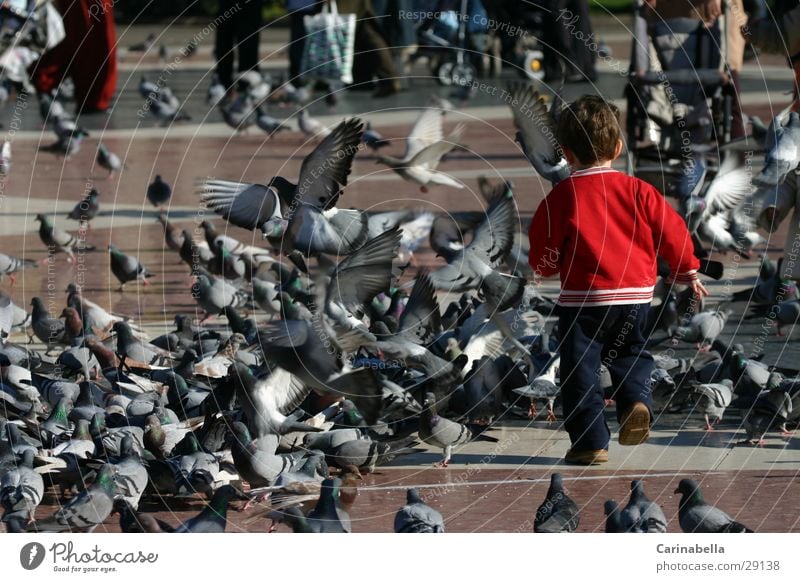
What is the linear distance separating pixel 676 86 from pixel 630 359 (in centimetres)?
623

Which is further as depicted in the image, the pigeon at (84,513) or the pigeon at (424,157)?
the pigeon at (424,157)

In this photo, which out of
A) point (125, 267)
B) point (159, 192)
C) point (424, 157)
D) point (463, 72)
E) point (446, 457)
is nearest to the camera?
point (446, 457)

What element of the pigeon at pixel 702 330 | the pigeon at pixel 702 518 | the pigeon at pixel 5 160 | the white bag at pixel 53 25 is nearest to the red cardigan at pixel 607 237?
the pigeon at pixel 702 518

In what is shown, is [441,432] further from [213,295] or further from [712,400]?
[213,295]

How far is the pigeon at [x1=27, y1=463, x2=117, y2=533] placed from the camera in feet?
17.6

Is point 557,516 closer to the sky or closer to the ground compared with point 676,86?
closer to the sky

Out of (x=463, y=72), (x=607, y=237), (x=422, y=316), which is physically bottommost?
(x=463, y=72)

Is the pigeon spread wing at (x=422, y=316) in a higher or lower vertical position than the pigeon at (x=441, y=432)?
lower

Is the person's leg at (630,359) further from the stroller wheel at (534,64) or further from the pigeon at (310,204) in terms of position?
the stroller wheel at (534,64)

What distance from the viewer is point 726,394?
22.3 ft

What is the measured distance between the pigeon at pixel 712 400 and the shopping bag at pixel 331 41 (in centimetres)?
1122

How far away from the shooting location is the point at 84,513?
539 cm

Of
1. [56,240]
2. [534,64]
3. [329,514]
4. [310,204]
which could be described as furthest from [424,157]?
[534,64]

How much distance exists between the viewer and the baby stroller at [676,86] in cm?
1157
